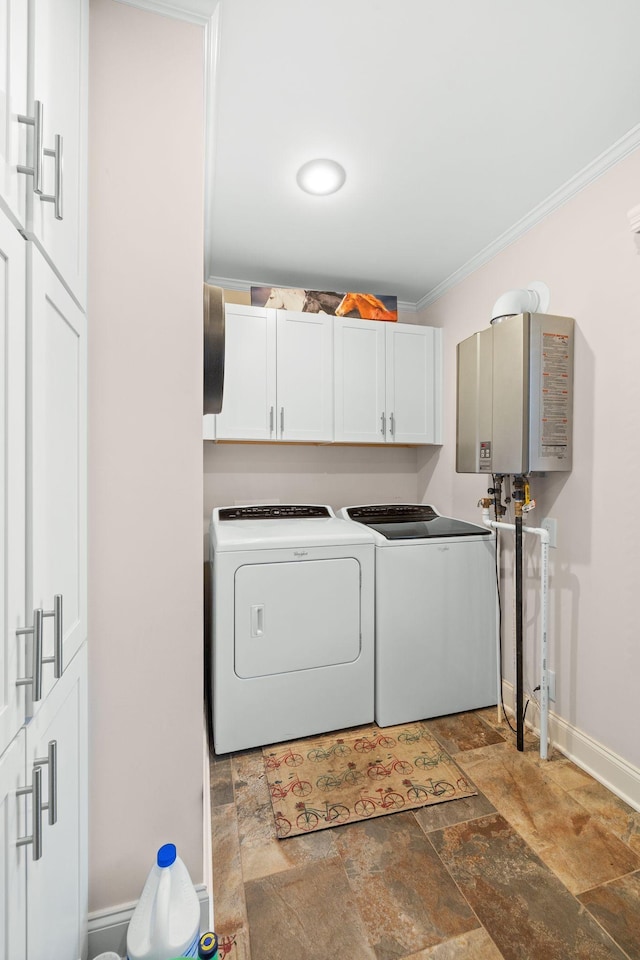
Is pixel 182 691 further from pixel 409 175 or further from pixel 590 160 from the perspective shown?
pixel 590 160

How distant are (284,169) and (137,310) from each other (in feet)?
3.92

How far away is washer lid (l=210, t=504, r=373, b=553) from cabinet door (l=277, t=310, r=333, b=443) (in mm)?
488

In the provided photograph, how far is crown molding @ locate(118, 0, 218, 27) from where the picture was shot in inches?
44.5

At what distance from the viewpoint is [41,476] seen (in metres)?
0.75

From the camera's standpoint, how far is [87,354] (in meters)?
1.08

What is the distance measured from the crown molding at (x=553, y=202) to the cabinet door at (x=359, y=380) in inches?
23.1

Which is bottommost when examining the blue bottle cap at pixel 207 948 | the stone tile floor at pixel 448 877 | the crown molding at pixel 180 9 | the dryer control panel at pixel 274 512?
the stone tile floor at pixel 448 877

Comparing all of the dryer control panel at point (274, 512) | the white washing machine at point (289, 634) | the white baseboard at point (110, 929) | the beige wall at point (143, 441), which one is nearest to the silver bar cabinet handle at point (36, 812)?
the beige wall at point (143, 441)

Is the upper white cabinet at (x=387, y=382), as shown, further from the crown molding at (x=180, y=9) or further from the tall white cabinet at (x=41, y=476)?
the tall white cabinet at (x=41, y=476)

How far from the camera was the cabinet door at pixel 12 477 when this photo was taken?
0.62m

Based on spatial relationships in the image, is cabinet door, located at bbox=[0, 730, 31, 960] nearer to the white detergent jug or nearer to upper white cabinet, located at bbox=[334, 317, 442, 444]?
the white detergent jug

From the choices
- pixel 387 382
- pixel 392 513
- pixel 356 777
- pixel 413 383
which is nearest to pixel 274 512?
pixel 392 513

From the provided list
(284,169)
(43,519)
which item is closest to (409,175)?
(284,169)

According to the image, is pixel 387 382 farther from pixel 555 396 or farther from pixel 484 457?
pixel 555 396
